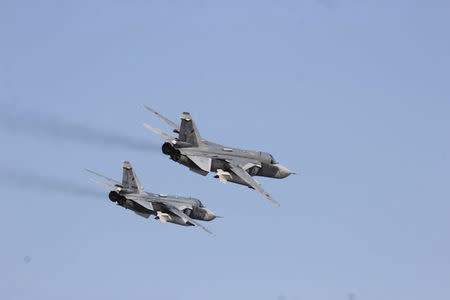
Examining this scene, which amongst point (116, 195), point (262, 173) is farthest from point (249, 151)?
point (116, 195)

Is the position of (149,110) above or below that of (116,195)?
above

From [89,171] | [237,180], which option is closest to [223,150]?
[237,180]

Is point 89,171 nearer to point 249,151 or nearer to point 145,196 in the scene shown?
point 145,196

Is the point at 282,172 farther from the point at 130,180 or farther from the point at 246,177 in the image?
the point at 130,180

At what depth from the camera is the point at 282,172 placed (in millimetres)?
193500

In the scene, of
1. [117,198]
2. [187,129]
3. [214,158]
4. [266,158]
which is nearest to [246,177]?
[214,158]

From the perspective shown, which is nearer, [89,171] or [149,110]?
[89,171]

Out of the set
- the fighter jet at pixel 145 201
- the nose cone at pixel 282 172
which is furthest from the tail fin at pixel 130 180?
the nose cone at pixel 282 172

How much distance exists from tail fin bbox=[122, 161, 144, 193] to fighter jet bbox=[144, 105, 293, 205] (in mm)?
4882

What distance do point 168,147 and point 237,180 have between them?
28.6 feet

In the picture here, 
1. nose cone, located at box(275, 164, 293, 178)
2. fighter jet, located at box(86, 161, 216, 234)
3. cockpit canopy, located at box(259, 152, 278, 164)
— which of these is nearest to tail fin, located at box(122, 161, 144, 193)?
fighter jet, located at box(86, 161, 216, 234)

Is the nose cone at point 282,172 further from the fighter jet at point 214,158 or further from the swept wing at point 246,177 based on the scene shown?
Result: the swept wing at point 246,177

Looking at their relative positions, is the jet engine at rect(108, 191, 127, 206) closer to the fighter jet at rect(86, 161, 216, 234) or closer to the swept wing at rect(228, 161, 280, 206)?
the fighter jet at rect(86, 161, 216, 234)

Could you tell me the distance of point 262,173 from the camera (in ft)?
630
